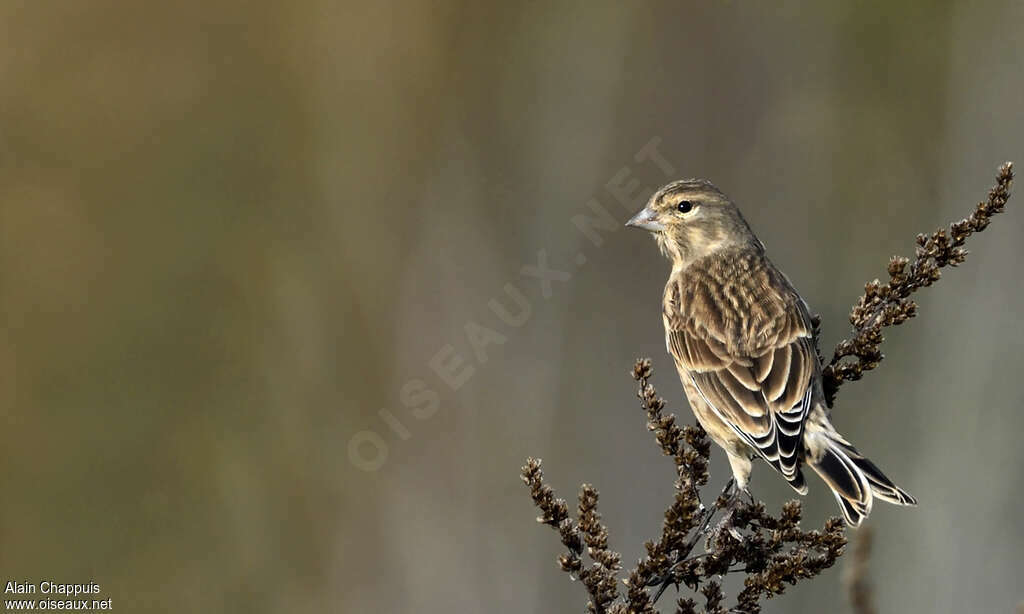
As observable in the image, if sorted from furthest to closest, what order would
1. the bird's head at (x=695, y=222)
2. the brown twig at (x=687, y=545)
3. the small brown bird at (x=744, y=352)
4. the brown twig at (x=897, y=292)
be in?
the bird's head at (x=695, y=222) → the small brown bird at (x=744, y=352) → the brown twig at (x=897, y=292) → the brown twig at (x=687, y=545)

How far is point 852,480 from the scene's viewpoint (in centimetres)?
372

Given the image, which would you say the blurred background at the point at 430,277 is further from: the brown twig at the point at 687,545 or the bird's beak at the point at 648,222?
the brown twig at the point at 687,545

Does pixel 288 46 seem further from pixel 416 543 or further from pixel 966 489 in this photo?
pixel 966 489

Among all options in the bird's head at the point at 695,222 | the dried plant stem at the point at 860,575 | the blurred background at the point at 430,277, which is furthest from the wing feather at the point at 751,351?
the blurred background at the point at 430,277

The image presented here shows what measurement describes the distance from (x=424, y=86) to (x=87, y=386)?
2.94m

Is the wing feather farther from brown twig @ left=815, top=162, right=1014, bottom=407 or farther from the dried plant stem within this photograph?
the dried plant stem

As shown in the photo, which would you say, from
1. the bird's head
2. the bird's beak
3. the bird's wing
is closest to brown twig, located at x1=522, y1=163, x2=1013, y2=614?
the bird's wing

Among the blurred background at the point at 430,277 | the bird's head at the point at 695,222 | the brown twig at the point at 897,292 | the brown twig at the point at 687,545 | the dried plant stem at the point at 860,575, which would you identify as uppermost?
the blurred background at the point at 430,277

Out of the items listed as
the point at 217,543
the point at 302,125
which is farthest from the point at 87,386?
the point at 302,125

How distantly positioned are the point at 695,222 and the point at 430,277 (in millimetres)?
2763

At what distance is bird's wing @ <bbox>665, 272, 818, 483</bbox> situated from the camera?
3871mm

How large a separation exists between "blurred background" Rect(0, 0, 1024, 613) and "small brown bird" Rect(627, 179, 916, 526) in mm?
2213

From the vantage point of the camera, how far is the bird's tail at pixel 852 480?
3.64m

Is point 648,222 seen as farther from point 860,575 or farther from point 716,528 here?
point 860,575
